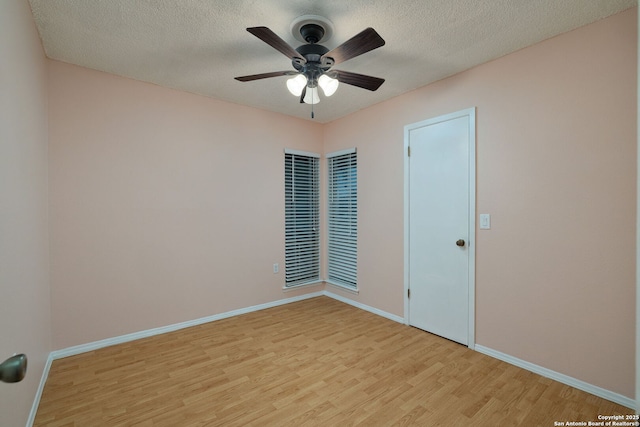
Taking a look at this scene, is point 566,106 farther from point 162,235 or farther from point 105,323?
point 105,323

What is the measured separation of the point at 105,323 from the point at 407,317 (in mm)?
3059

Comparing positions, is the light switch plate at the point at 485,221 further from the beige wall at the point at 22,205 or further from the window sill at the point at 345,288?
the beige wall at the point at 22,205

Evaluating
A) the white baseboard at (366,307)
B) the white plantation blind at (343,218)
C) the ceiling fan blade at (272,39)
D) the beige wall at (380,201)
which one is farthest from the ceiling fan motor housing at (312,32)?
the white baseboard at (366,307)

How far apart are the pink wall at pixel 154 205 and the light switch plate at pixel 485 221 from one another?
242cm

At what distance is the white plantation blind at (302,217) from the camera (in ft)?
13.3

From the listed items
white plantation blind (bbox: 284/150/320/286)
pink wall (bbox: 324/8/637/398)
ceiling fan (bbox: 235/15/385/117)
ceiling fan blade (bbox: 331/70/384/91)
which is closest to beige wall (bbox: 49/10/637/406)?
pink wall (bbox: 324/8/637/398)

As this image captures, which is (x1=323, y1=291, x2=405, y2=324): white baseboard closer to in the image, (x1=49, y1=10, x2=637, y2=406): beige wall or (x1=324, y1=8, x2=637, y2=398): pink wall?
(x1=49, y1=10, x2=637, y2=406): beige wall

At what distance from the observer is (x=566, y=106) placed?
2131 millimetres

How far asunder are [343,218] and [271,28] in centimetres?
258

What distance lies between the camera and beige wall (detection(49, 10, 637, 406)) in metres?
1.97

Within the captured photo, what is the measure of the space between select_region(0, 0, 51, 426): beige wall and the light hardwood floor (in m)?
0.40

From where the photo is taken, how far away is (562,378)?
2133 millimetres

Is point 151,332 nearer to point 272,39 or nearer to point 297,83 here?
point 297,83

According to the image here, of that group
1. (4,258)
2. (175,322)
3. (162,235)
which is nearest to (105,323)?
(175,322)
